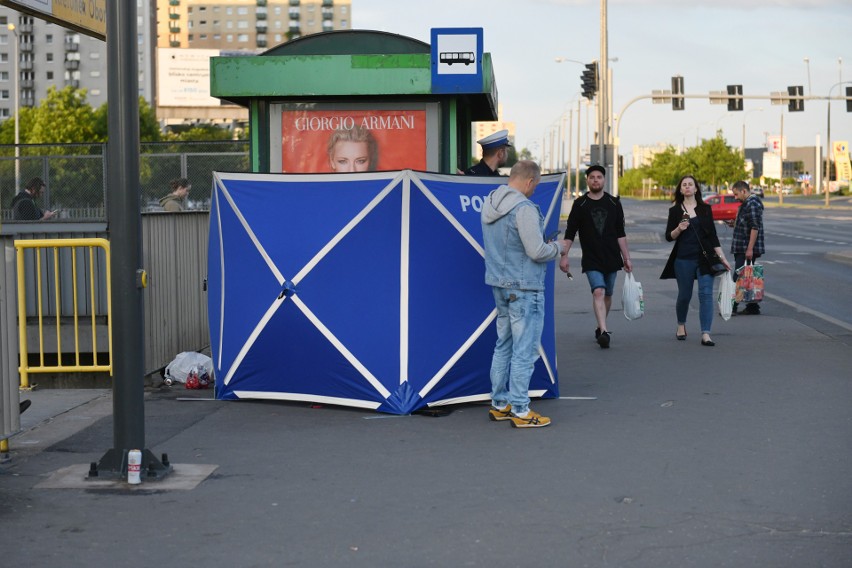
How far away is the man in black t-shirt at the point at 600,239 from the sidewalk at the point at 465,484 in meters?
2.12

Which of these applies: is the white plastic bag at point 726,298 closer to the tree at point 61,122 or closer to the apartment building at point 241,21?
the tree at point 61,122

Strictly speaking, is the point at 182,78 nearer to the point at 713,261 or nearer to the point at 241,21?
the point at 241,21

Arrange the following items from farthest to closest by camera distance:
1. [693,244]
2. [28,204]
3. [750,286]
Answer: [28,204], [750,286], [693,244]

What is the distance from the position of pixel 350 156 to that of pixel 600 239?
2.59 meters

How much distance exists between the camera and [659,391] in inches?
356

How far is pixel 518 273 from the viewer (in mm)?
7641

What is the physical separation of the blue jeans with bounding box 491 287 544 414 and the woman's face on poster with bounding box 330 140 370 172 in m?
3.09

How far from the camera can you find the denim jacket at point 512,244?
7.55m

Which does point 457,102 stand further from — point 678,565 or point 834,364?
point 678,565

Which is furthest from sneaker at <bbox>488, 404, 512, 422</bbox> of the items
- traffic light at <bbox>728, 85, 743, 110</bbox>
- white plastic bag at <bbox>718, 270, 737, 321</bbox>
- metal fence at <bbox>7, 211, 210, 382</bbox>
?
traffic light at <bbox>728, 85, 743, 110</bbox>

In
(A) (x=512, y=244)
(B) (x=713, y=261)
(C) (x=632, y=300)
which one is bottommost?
(C) (x=632, y=300)

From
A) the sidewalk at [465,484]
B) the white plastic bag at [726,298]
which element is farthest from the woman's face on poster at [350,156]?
the white plastic bag at [726,298]

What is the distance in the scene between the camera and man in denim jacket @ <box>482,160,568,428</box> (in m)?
7.57

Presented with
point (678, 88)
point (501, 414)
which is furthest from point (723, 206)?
point (501, 414)
